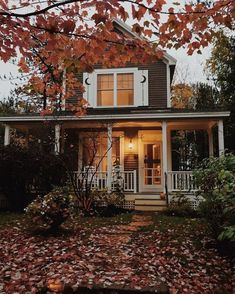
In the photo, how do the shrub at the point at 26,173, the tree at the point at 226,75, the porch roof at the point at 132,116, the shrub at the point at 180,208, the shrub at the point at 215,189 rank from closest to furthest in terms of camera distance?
the shrub at the point at 215,189 < the shrub at the point at 180,208 < the shrub at the point at 26,173 < the porch roof at the point at 132,116 < the tree at the point at 226,75

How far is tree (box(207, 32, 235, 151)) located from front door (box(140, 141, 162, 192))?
466 centimetres

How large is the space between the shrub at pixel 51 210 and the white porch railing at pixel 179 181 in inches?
211

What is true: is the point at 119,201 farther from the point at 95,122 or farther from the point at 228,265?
the point at 228,265

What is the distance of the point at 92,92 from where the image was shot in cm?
1412

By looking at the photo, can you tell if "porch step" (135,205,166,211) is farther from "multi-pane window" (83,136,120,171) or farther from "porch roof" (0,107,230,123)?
"porch roof" (0,107,230,123)

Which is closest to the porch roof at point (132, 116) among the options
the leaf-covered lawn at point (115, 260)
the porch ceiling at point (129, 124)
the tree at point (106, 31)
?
the porch ceiling at point (129, 124)

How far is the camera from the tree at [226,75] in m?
16.4

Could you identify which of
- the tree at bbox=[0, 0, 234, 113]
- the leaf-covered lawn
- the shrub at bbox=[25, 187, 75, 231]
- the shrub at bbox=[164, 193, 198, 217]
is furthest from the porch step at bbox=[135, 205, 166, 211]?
the tree at bbox=[0, 0, 234, 113]

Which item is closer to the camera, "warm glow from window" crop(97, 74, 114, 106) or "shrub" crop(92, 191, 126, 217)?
"shrub" crop(92, 191, 126, 217)

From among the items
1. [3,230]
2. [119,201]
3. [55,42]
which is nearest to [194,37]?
[55,42]

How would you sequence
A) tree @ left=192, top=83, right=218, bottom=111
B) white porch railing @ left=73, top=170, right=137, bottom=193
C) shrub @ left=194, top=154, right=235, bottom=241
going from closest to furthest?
shrub @ left=194, top=154, right=235, bottom=241 → white porch railing @ left=73, top=170, right=137, bottom=193 → tree @ left=192, top=83, right=218, bottom=111

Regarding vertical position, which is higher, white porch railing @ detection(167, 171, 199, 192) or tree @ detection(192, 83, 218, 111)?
tree @ detection(192, 83, 218, 111)

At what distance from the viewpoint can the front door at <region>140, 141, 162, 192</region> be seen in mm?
13695

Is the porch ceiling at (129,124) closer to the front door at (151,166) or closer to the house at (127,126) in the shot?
the house at (127,126)
